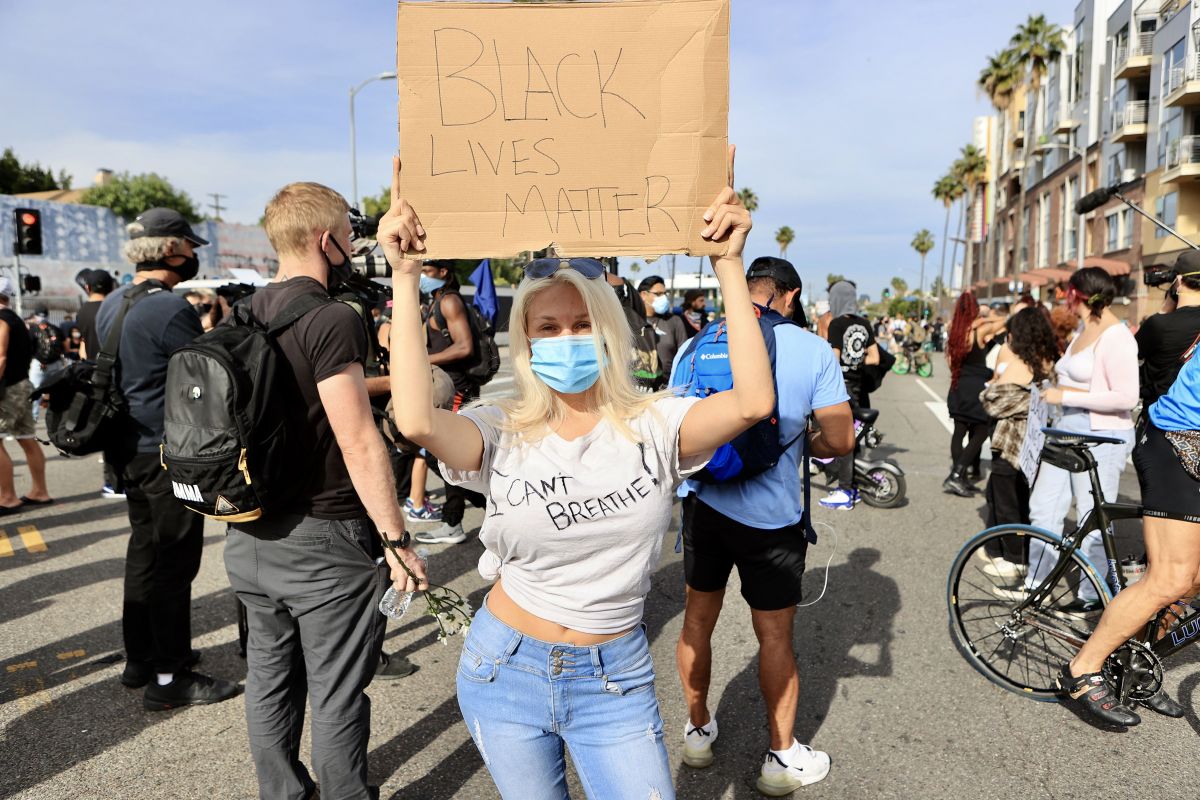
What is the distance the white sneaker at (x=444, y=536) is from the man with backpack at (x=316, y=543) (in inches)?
135

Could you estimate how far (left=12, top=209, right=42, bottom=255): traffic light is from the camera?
15.4 m

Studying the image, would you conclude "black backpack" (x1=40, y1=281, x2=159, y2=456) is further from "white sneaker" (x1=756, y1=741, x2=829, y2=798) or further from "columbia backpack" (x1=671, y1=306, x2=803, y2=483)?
"white sneaker" (x1=756, y1=741, x2=829, y2=798)

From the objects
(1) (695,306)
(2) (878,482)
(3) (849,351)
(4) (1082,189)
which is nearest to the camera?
Result: (2) (878,482)

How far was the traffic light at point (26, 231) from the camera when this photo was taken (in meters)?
15.4

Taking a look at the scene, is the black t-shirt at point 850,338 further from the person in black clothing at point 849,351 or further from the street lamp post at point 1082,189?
the street lamp post at point 1082,189

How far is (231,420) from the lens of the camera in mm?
2367

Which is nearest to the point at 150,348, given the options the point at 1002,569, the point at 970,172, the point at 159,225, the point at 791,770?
the point at 159,225

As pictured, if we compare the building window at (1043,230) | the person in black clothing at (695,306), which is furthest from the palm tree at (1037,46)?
the person in black clothing at (695,306)

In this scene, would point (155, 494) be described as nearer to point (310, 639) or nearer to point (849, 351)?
point (310, 639)

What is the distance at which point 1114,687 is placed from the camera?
3.44 metres

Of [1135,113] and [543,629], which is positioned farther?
[1135,113]

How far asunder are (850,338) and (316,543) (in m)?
6.36

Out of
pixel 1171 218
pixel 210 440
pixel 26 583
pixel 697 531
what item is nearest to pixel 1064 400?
pixel 697 531

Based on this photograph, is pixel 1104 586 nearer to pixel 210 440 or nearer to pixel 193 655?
pixel 210 440
